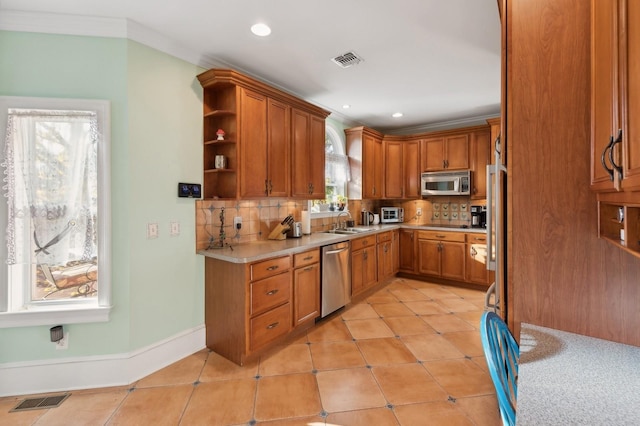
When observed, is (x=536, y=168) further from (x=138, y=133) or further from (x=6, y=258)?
(x=6, y=258)

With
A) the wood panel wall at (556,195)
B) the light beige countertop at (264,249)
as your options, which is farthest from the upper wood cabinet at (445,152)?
the wood panel wall at (556,195)

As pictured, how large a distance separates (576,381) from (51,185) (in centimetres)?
313

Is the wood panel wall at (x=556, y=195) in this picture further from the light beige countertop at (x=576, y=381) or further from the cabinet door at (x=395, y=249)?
the cabinet door at (x=395, y=249)

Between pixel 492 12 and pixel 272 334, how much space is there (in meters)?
3.07

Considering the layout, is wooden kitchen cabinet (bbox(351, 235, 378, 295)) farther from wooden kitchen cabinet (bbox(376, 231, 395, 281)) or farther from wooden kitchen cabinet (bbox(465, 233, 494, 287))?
wooden kitchen cabinet (bbox(465, 233, 494, 287))

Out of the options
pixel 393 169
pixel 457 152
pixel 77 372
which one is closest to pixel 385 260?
pixel 393 169

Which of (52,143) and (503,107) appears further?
(52,143)

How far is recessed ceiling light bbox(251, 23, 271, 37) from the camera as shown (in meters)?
2.30

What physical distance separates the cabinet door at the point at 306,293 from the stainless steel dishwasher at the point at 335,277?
4.1 inches

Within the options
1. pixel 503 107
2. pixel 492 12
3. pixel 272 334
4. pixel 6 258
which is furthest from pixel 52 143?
pixel 492 12

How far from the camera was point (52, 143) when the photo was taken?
218cm

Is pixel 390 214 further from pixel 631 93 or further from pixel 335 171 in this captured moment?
pixel 631 93

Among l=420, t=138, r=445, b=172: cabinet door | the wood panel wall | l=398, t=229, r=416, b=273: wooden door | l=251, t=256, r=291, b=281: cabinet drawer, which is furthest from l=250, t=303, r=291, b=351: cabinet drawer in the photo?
l=420, t=138, r=445, b=172: cabinet door

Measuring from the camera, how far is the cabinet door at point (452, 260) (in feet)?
14.6
